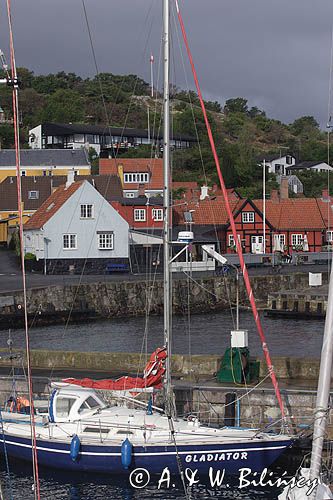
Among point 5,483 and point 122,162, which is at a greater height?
point 122,162

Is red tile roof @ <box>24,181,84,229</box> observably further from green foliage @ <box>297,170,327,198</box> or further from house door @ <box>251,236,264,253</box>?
green foliage @ <box>297,170,327,198</box>

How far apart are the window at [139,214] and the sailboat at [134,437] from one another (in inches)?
2099

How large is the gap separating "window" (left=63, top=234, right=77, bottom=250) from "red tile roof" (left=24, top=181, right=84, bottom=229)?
184cm

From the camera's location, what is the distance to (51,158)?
10469 cm

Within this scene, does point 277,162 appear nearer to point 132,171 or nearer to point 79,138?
point 79,138

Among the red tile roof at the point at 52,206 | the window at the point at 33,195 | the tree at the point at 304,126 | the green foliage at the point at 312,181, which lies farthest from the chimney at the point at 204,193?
the tree at the point at 304,126

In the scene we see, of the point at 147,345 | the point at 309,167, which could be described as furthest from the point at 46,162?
the point at 147,345

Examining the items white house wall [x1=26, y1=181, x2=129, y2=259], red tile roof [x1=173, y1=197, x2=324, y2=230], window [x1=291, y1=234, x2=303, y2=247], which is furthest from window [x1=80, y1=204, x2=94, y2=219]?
window [x1=291, y1=234, x2=303, y2=247]

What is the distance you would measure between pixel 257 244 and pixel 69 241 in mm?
20035

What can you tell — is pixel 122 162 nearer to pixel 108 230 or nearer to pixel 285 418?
pixel 108 230

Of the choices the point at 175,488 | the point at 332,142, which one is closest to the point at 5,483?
the point at 175,488

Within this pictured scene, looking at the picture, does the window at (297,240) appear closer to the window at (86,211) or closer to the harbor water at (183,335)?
the window at (86,211)

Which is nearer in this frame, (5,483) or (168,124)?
(5,483)

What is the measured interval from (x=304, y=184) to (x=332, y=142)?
26.4 metres
